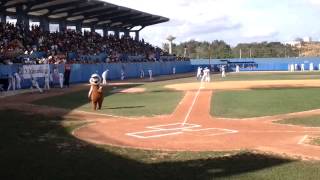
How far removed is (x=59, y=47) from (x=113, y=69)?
24.3 ft

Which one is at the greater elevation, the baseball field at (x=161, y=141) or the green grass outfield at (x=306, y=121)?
the baseball field at (x=161, y=141)

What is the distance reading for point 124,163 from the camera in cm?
1016

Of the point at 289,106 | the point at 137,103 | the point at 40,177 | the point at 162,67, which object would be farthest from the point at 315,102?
the point at 162,67

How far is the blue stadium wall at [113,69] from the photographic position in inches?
1391

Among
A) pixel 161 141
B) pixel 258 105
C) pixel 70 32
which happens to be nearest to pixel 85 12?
pixel 70 32

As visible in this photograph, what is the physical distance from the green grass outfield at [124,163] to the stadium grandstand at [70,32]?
23.6 meters

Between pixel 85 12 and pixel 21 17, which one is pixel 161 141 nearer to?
pixel 21 17

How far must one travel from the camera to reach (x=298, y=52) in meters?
117

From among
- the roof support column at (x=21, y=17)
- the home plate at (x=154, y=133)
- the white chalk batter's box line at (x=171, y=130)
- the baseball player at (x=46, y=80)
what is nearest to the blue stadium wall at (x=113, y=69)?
the baseball player at (x=46, y=80)

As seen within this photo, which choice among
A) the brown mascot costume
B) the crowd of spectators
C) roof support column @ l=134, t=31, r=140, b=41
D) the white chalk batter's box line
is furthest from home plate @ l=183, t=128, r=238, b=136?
roof support column @ l=134, t=31, r=140, b=41

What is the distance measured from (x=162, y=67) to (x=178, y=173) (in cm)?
5813

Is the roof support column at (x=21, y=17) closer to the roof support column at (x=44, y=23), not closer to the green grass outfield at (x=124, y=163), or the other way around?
the roof support column at (x=44, y=23)

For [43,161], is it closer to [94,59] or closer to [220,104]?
[220,104]

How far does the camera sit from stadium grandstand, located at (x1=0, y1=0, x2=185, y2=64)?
4056 centimetres
